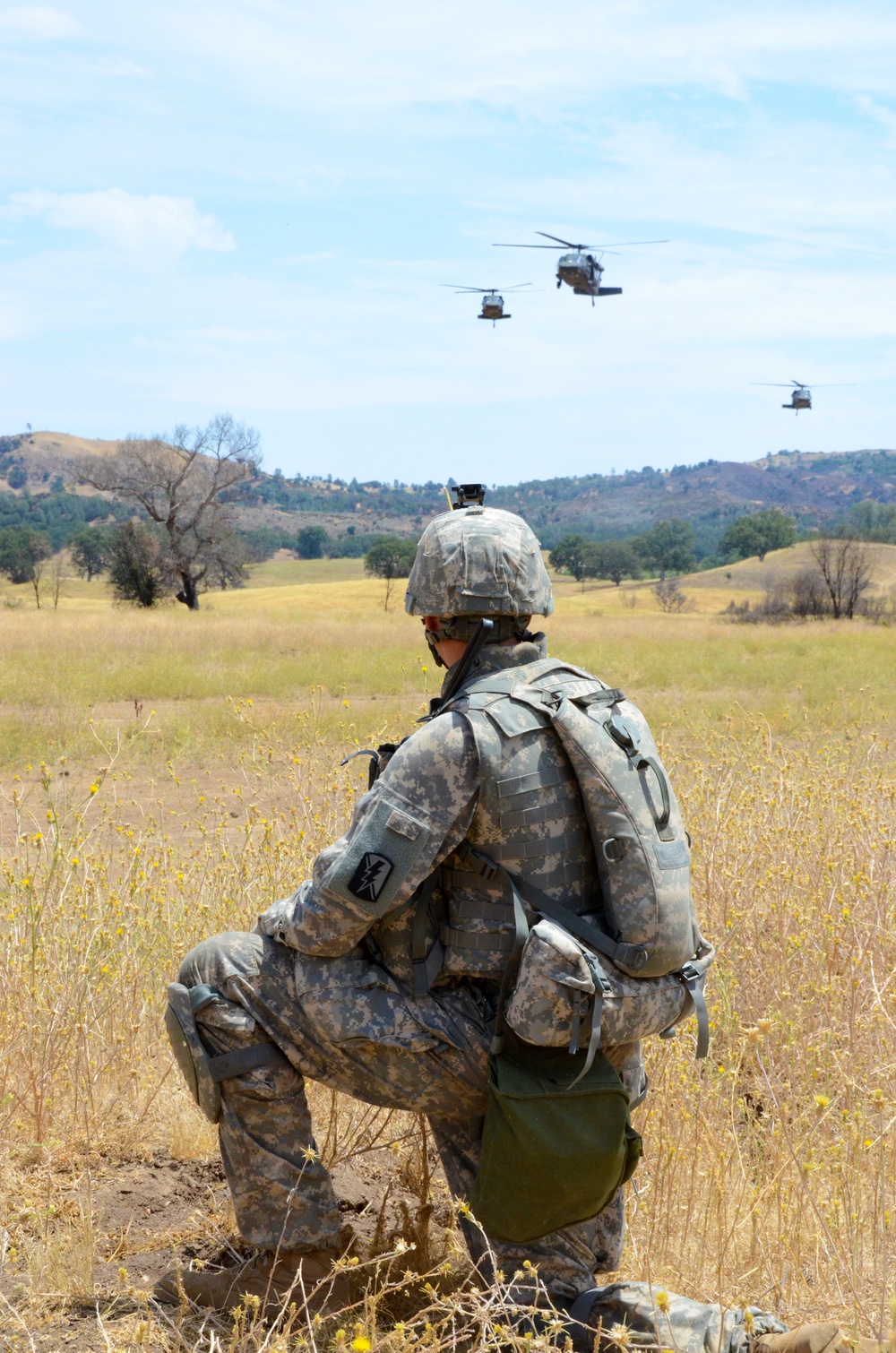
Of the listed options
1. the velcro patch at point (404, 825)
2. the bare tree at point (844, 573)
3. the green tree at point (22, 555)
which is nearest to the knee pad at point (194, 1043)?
the velcro patch at point (404, 825)

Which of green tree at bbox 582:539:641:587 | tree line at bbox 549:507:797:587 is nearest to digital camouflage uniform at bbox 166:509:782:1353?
green tree at bbox 582:539:641:587

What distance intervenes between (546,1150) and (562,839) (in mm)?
650

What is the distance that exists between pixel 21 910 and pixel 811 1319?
259 cm

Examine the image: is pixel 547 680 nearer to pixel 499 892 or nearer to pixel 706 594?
pixel 499 892

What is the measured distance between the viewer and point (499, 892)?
8.51 ft

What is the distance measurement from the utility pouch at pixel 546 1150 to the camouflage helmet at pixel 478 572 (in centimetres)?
108

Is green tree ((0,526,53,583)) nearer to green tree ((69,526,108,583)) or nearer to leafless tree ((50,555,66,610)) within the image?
leafless tree ((50,555,66,610))

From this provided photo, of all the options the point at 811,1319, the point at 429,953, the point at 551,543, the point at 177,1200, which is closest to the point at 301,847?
the point at 177,1200

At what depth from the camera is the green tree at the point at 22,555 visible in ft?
232

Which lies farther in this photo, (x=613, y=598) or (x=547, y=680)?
(x=613, y=598)

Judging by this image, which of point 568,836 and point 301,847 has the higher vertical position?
point 568,836

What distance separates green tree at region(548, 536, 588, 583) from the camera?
100 meters

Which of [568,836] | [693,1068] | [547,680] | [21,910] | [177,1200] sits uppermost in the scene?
[547,680]

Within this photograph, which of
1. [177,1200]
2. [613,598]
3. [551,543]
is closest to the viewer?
[177,1200]
